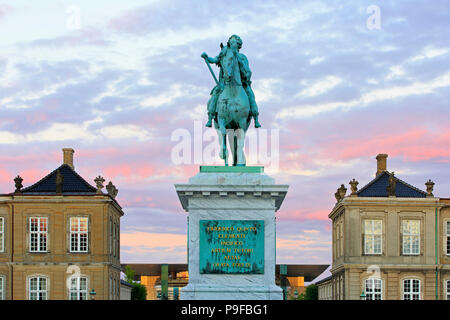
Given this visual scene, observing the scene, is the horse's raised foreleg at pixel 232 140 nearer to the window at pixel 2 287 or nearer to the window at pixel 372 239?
the window at pixel 372 239

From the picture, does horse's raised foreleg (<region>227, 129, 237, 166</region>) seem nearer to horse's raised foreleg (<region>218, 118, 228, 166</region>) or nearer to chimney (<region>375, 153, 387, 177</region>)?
horse's raised foreleg (<region>218, 118, 228, 166</region>)

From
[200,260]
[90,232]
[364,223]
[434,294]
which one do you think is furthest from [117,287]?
[200,260]

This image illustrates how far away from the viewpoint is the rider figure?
21.4m

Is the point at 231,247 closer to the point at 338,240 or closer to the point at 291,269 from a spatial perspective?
the point at 338,240

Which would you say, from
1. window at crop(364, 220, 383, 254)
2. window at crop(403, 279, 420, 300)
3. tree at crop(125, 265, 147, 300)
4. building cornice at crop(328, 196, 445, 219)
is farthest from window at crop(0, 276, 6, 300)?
window at crop(403, 279, 420, 300)

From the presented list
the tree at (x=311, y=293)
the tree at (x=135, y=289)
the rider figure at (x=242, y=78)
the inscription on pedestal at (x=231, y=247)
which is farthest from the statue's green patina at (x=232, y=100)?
the tree at (x=311, y=293)

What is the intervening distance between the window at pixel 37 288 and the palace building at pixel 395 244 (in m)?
21.8

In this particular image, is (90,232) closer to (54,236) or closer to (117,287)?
(54,236)

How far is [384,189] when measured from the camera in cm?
6631

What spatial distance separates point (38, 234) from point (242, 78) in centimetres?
4588

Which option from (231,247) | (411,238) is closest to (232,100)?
(231,247)

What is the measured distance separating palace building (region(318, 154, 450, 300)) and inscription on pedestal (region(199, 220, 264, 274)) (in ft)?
149
